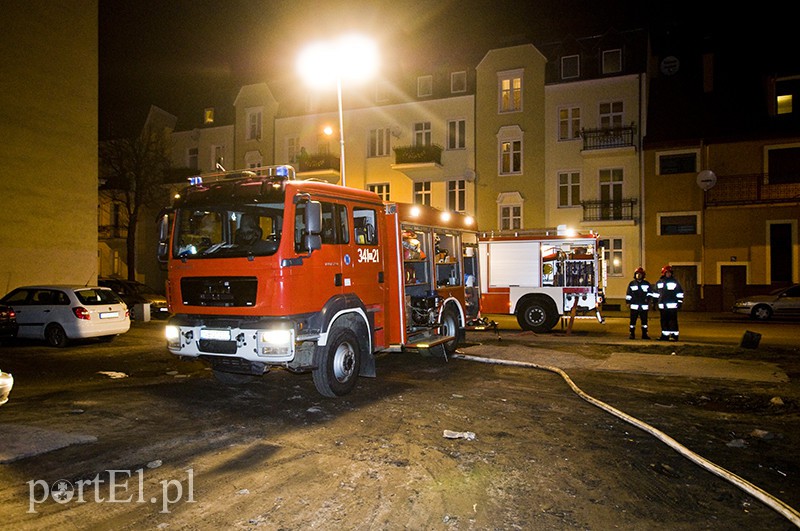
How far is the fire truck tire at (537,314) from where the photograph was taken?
52.6ft

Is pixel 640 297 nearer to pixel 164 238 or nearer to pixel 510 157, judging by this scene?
pixel 164 238

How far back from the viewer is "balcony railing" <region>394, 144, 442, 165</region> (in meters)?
Result: 29.8

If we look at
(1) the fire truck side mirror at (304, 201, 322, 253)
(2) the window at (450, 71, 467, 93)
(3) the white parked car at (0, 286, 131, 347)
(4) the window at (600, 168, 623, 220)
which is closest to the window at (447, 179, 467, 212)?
(2) the window at (450, 71, 467, 93)

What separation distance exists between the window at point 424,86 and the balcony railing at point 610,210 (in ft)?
35.1

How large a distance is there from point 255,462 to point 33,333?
35.5ft

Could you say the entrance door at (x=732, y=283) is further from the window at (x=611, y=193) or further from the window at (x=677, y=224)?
the window at (x=611, y=193)

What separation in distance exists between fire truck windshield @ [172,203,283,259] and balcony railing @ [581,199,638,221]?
23.0m

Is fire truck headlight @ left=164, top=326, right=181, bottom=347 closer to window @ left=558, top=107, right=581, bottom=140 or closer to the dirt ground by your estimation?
the dirt ground

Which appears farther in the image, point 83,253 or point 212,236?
point 83,253

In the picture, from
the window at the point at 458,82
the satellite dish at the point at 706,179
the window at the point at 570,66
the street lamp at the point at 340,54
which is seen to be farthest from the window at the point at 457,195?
the street lamp at the point at 340,54

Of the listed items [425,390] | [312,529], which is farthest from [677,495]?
[425,390]

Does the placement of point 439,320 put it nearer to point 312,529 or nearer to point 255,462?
point 255,462

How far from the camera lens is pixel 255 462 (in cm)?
527

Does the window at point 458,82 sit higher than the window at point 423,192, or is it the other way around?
the window at point 458,82
